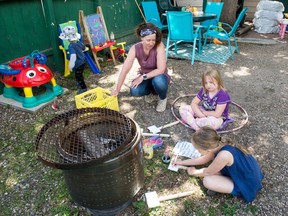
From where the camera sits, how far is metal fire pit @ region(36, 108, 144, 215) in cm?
179

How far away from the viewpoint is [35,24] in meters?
4.72

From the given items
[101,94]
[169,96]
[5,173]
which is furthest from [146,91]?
[5,173]

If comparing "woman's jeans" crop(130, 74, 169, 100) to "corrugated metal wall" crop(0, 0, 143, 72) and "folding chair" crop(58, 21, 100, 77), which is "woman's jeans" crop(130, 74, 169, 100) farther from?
"corrugated metal wall" crop(0, 0, 143, 72)

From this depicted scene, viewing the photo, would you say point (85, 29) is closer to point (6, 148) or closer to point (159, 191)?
point (6, 148)

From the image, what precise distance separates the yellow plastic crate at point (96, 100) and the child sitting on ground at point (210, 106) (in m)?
0.95

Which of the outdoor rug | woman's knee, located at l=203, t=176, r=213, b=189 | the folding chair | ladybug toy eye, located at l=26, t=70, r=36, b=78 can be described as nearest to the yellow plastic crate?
ladybug toy eye, located at l=26, t=70, r=36, b=78

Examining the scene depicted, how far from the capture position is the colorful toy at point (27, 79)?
3.82 m

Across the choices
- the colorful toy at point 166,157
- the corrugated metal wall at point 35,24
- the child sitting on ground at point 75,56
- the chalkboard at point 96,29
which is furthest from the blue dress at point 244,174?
the chalkboard at point 96,29

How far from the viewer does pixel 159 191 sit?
247cm

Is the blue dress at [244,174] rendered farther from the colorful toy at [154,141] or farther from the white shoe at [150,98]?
the white shoe at [150,98]

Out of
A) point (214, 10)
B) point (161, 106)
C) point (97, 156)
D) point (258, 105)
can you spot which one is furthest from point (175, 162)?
point (214, 10)

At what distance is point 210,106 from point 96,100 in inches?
60.8

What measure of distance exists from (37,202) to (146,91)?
2.27 meters

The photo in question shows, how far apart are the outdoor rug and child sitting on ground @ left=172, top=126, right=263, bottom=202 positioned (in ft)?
12.7
